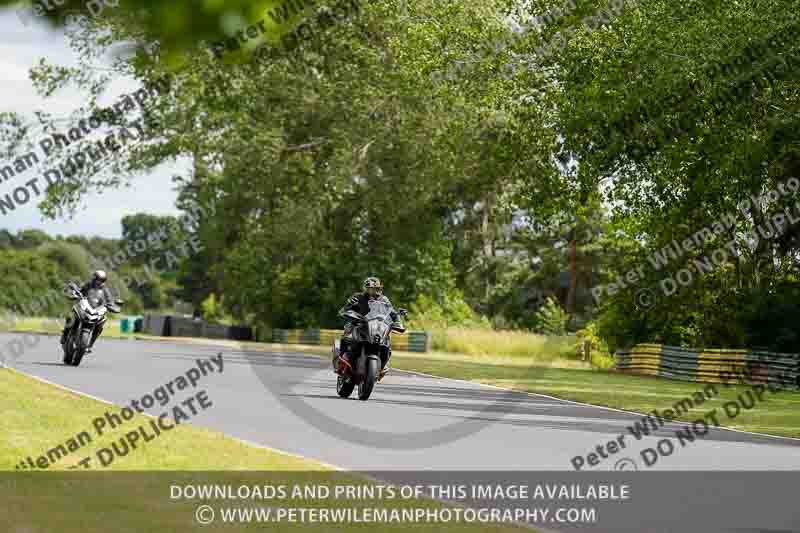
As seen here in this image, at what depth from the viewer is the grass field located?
7828 millimetres

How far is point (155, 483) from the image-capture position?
955cm

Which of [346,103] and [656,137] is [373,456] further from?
[346,103]

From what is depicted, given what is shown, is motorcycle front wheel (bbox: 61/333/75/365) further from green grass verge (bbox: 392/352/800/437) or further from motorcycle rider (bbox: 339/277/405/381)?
motorcycle rider (bbox: 339/277/405/381)

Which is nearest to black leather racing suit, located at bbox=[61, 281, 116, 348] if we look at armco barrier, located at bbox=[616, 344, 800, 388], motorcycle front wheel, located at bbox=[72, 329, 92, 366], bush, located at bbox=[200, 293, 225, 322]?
motorcycle front wheel, located at bbox=[72, 329, 92, 366]

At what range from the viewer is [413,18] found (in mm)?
49594

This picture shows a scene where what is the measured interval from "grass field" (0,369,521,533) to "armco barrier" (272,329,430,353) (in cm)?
3649

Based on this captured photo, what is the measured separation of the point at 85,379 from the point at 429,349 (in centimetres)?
3012

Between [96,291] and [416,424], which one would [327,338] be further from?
[416,424]

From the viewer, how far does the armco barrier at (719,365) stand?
32688 millimetres

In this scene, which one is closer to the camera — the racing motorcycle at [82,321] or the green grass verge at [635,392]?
the green grass verge at [635,392]

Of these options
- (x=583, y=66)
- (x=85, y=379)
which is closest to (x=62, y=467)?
(x=85, y=379)

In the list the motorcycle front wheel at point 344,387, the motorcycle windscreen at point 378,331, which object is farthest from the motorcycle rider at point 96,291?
the motorcycle windscreen at point 378,331

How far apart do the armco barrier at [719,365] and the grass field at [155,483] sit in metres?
21.8

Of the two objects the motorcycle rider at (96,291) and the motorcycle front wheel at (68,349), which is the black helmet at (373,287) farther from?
the motorcycle front wheel at (68,349)
